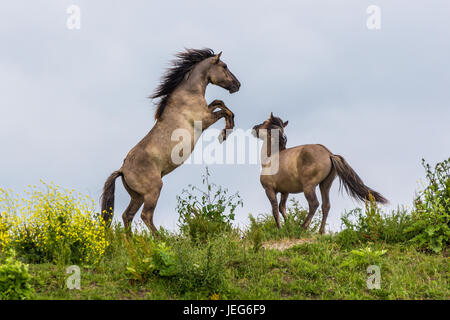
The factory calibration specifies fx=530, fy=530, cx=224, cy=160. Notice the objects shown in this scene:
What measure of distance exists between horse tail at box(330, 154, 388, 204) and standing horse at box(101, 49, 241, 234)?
254 centimetres

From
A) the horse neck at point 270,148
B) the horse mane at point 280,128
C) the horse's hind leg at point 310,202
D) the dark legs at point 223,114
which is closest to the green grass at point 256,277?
the horse's hind leg at point 310,202

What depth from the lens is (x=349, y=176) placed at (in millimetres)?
11617

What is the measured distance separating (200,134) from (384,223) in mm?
4409

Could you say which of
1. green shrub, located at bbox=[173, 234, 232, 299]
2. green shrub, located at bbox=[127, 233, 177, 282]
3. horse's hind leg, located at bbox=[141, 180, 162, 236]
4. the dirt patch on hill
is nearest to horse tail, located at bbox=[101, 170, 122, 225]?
horse's hind leg, located at bbox=[141, 180, 162, 236]

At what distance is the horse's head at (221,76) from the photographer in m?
12.5

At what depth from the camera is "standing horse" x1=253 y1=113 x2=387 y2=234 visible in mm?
11500

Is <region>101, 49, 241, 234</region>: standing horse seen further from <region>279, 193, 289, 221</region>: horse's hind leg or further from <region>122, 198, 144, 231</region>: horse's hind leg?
<region>279, 193, 289, 221</region>: horse's hind leg

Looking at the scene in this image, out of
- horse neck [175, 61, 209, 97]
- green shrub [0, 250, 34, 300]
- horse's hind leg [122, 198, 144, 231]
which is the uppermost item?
horse neck [175, 61, 209, 97]

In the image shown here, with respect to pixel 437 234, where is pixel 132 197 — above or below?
above

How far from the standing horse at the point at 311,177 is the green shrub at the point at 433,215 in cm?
110
